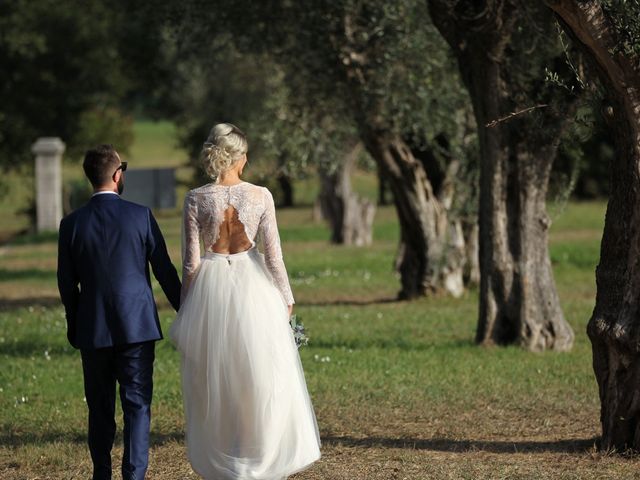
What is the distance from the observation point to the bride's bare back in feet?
23.5

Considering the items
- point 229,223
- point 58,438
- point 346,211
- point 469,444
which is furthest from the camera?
point 346,211

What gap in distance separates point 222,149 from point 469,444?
3110 millimetres

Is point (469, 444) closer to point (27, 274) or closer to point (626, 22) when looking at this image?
point (626, 22)

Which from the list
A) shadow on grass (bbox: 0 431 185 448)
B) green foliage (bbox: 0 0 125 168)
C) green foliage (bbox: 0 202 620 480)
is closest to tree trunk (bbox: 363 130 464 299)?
green foliage (bbox: 0 202 620 480)

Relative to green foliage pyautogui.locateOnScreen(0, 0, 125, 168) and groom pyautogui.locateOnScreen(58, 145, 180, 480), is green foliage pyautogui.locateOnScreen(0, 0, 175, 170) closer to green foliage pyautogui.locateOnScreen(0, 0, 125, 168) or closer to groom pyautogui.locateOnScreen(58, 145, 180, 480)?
green foliage pyautogui.locateOnScreen(0, 0, 125, 168)

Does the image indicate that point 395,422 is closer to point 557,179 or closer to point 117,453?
point 117,453

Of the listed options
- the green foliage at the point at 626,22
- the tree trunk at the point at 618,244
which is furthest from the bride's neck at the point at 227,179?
the green foliage at the point at 626,22

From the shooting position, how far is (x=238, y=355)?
7.15 metres

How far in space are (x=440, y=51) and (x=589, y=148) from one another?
27160 millimetres

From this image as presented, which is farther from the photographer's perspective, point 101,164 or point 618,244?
point 618,244

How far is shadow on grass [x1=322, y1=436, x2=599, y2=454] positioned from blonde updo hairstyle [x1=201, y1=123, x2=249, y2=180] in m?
2.65

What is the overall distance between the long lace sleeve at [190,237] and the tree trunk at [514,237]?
597 centimetres

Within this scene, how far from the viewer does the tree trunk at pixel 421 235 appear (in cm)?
1850

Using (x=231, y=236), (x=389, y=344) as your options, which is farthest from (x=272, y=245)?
(x=389, y=344)
